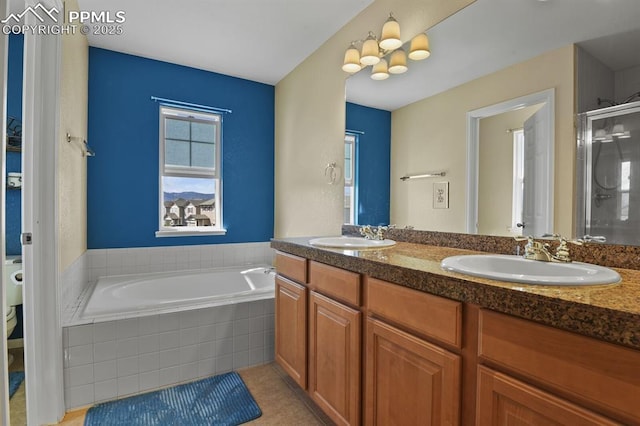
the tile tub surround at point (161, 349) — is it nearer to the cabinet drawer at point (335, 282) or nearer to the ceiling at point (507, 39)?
the cabinet drawer at point (335, 282)

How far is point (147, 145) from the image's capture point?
3.03 meters

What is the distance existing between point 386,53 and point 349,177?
83cm

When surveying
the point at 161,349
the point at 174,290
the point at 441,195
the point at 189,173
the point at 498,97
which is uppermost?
the point at 498,97

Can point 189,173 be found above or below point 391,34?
below

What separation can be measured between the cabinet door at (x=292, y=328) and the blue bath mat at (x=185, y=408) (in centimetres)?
29

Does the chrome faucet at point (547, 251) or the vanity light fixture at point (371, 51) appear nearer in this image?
the chrome faucet at point (547, 251)

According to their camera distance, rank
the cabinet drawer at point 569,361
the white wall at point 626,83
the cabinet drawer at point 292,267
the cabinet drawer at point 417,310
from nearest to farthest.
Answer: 1. the cabinet drawer at point 569,361
2. the cabinet drawer at point 417,310
3. the white wall at point 626,83
4. the cabinet drawer at point 292,267

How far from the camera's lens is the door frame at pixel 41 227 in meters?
1.66

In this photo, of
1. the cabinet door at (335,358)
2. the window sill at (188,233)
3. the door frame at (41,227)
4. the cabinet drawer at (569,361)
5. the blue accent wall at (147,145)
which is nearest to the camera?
the cabinet drawer at (569,361)

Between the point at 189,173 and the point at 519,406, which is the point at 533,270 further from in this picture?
the point at 189,173

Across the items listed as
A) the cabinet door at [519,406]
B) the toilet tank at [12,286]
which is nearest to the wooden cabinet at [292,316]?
the cabinet door at [519,406]

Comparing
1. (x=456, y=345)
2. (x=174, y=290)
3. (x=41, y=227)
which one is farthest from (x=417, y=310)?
(x=174, y=290)

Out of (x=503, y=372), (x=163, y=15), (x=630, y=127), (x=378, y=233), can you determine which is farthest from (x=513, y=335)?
(x=163, y=15)

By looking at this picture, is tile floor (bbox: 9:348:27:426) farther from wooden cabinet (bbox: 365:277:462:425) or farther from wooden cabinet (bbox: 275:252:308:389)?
wooden cabinet (bbox: 365:277:462:425)
